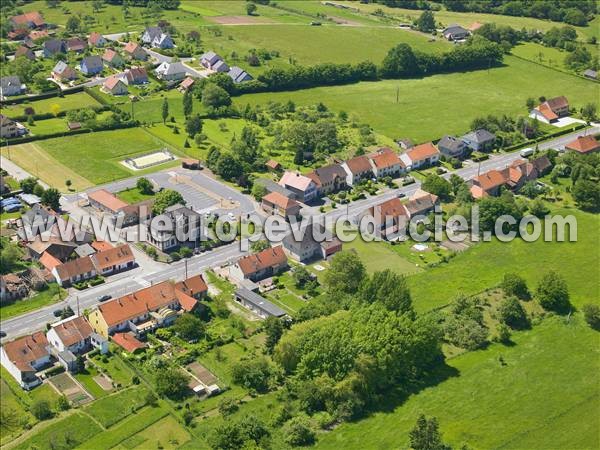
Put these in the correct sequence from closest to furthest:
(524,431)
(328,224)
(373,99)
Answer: (524,431), (328,224), (373,99)

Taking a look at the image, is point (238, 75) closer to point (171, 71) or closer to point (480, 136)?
point (171, 71)

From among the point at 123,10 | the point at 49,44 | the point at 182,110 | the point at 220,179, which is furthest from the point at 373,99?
the point at 123,10

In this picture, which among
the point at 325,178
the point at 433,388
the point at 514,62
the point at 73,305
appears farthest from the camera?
the point at 514,62

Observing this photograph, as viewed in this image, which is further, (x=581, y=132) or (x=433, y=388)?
(x=581, y=132)

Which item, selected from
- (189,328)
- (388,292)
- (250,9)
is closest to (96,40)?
(250,9)

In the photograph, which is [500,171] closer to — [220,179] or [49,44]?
[220,179]

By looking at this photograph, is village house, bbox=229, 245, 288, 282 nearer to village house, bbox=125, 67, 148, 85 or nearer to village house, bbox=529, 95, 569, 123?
village house, bbox=125, 67, 148, 85
